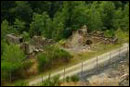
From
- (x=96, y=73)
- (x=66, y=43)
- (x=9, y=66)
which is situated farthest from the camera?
(x=66, y=43)

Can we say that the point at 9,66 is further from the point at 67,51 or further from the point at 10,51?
the point at 67,51

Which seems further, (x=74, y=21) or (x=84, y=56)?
(x=74, y=21)

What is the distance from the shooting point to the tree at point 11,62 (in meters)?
41.0

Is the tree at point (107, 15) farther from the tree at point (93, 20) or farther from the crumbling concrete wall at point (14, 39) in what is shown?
the crumbling concrete wall at point (14, 39)

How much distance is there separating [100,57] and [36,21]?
69.4 ft

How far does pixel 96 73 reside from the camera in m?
44.1

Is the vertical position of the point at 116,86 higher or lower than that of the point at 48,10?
lower

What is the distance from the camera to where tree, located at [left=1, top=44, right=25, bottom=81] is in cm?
4097

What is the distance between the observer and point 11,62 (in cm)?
4275

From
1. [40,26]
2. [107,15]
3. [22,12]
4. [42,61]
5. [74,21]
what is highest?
[22,12]

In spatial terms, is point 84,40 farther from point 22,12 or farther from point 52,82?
point 22,12

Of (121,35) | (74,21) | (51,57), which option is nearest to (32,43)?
(51,57)

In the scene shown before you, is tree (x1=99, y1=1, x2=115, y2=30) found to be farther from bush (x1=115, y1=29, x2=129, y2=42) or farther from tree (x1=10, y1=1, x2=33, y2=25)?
tree (x1=10, y1=1, x2=33, y2=25)

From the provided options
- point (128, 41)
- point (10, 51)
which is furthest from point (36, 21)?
point (10, 51)
